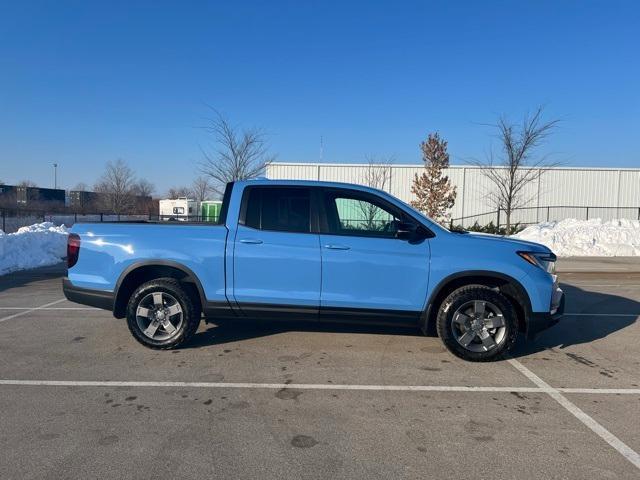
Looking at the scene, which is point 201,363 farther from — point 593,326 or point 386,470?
point 593,326

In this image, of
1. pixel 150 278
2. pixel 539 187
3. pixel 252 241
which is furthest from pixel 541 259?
pixel 539 187

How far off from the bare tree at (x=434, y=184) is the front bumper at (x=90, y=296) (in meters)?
23.5

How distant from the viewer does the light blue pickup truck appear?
4.87m

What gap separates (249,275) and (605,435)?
11.7 feet

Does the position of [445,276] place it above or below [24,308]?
above

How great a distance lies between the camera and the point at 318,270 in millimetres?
4930

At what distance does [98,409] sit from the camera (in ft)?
12.2

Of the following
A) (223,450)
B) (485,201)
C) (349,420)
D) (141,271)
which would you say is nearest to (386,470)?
(349,420)

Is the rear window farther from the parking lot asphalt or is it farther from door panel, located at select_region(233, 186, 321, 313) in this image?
the parking lot asphalt

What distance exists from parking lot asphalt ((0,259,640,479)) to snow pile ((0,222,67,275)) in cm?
765

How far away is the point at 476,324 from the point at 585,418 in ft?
4.71

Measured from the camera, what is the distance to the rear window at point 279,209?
16.6ft

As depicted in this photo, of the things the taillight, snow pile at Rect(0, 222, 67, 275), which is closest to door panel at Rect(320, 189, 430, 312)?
the taillight


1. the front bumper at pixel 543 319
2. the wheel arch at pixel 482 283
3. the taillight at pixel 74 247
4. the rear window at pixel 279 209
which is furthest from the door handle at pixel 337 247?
the taillight at pixel 74 247
